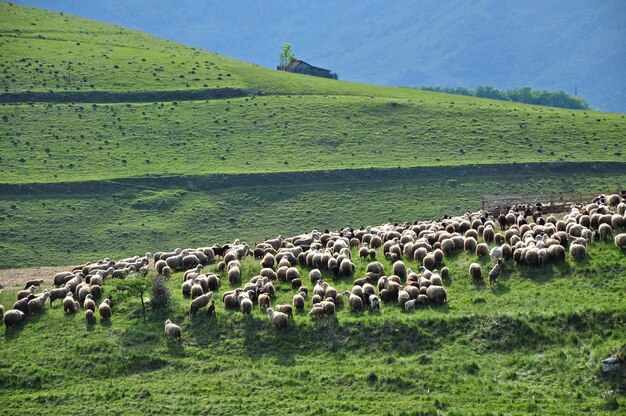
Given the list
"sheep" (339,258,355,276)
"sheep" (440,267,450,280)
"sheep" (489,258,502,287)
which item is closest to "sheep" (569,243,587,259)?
"sheep" (489,258,502,287)

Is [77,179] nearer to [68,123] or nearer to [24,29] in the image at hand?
[68,123]

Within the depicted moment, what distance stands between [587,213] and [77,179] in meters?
58.0

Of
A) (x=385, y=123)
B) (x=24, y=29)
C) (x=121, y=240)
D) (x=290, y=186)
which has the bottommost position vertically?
(x=121, y=240)

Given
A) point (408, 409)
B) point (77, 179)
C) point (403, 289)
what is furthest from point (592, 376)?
point (77, 179)

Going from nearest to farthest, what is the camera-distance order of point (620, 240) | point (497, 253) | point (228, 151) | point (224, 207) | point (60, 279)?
point (620, 240) → point (497, 253) → point (60, 279) → point (224, 207) → point (228, 151)

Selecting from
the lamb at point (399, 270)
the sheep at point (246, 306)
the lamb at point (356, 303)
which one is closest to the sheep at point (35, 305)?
the sheep at point (246, 306)

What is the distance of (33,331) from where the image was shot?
34.9 metres

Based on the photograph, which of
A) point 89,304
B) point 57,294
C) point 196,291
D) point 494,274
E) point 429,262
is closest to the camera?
point 494,274

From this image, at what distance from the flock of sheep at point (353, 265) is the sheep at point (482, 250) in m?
0.04

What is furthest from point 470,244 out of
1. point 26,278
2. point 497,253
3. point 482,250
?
point 26,278

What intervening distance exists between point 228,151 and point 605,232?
63395mm

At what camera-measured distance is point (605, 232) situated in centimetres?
3522

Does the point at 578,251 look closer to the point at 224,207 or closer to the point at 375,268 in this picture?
the point at 375,268

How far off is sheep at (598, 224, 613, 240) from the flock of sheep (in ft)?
0.17
